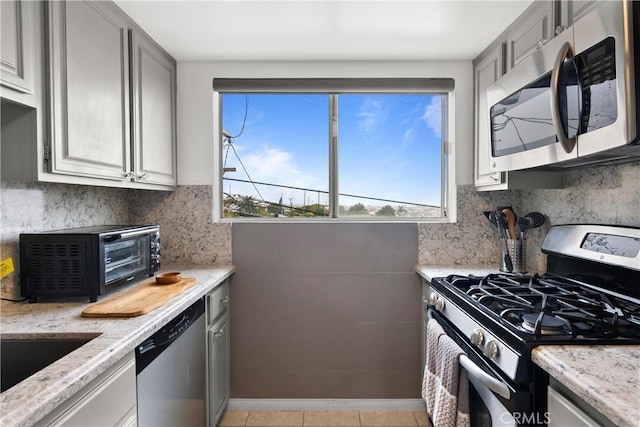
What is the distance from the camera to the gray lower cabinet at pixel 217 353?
6.12 feet

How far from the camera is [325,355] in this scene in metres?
2.28

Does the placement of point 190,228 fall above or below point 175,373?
above

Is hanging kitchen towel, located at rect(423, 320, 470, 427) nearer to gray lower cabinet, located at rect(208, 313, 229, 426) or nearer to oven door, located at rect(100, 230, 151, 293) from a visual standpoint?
gray lower cabinet, located at rect(208, 313, 229, 426)

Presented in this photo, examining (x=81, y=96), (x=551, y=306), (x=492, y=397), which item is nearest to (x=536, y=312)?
(x=551, y=306)

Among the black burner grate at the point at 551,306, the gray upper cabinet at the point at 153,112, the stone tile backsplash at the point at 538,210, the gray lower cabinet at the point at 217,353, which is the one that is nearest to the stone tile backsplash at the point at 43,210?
the gray upper cabinet at the point at 153,112

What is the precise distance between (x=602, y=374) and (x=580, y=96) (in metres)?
0.81

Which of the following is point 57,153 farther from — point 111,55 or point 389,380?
point 389,380

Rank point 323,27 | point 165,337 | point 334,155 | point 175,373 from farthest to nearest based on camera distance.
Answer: point 334,155, point 323,27, point 175,373, point 165,337

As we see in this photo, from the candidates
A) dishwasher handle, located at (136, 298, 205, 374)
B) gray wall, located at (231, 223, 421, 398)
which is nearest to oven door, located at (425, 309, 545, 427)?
gray wall, located at (231, 223, 421, 398)

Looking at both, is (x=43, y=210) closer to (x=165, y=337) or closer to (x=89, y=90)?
(x=89, y=90)

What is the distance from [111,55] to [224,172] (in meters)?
0.99

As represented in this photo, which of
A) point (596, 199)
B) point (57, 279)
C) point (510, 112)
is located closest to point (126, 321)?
point (57, 279)

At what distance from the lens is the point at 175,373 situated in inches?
56.0

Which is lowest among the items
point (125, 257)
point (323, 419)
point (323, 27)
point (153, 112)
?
point (323, 419)
